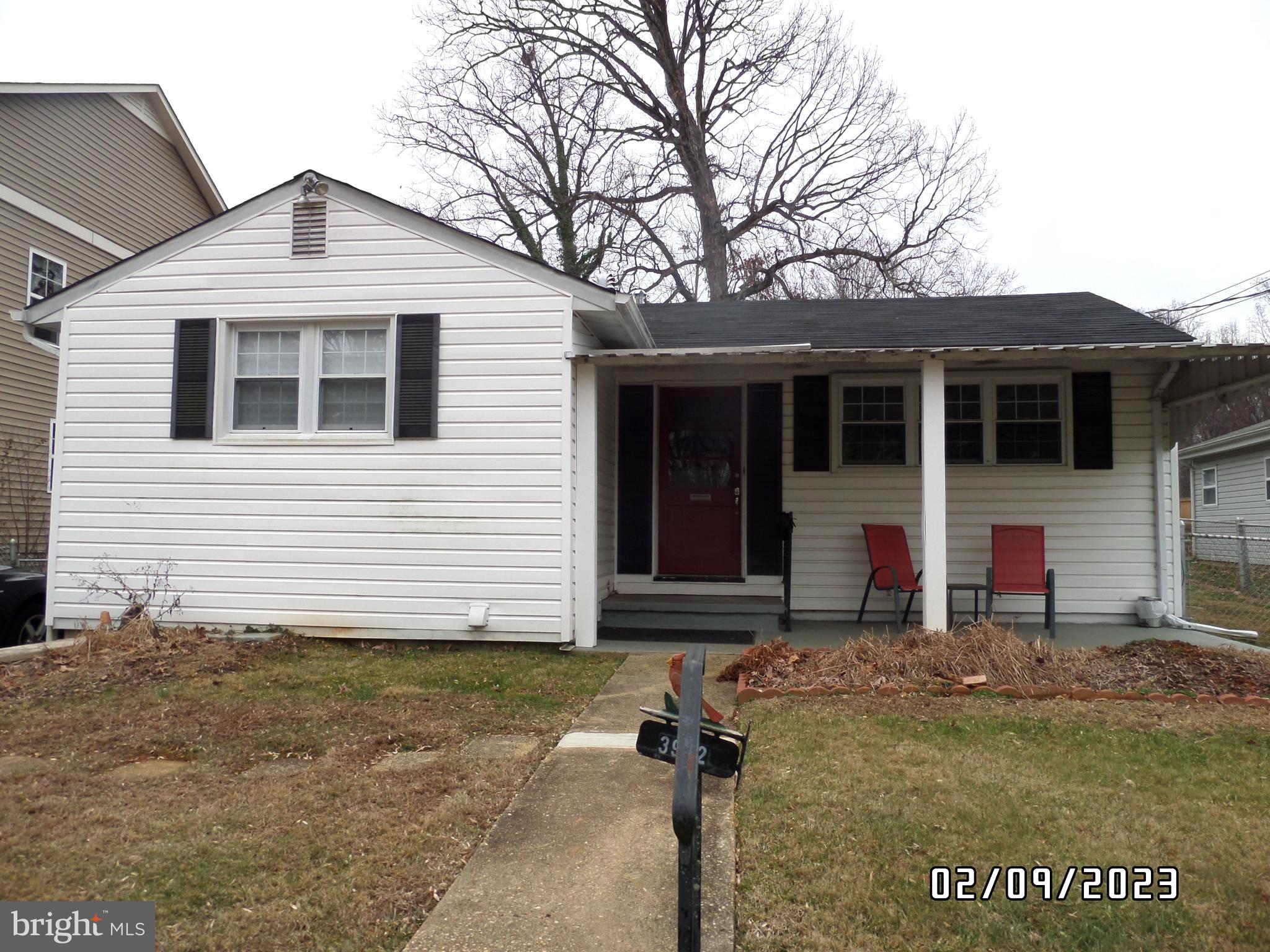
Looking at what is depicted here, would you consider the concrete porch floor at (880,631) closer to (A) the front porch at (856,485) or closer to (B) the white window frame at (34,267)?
(A) the front porch at (856,485)

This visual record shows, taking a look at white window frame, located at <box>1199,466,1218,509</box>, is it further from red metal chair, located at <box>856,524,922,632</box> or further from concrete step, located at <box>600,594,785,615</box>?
concrete step, located at <box>600,594,785,615</box>

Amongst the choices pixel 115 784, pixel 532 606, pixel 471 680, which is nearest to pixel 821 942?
pixel 115 784

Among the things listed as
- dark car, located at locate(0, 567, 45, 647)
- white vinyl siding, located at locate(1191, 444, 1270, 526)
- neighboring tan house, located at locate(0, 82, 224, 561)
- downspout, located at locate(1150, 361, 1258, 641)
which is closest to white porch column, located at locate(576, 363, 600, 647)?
dark car, located at locate(0, 567, 45, 647)

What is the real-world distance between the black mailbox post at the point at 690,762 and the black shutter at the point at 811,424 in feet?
20.9

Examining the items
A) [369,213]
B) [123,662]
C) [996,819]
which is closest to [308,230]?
[369,213]

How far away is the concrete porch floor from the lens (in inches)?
265

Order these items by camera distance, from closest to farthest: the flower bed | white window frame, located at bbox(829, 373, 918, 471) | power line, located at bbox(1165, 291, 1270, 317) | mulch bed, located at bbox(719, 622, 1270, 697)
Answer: the flower bed, mulch bed, located at bbox(719, 622, 1270, 697), white window frame, located at bbox(829, 373, 918, 471), power line, located at bbox(1165, 291, 1270, 317)

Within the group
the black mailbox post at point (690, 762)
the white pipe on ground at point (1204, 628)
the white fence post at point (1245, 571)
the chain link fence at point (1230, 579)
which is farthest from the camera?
the white fence post at point (1245, 571)

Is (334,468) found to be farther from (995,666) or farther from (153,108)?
(153,108)

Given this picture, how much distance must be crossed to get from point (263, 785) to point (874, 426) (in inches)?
251

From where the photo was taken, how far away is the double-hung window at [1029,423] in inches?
313

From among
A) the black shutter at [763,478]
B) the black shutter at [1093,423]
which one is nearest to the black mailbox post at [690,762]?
the black shutter at [763,478]

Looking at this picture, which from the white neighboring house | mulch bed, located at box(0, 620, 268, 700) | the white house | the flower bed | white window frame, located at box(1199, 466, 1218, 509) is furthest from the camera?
white window frame, located at box(1199, 466, 1218, 509)
